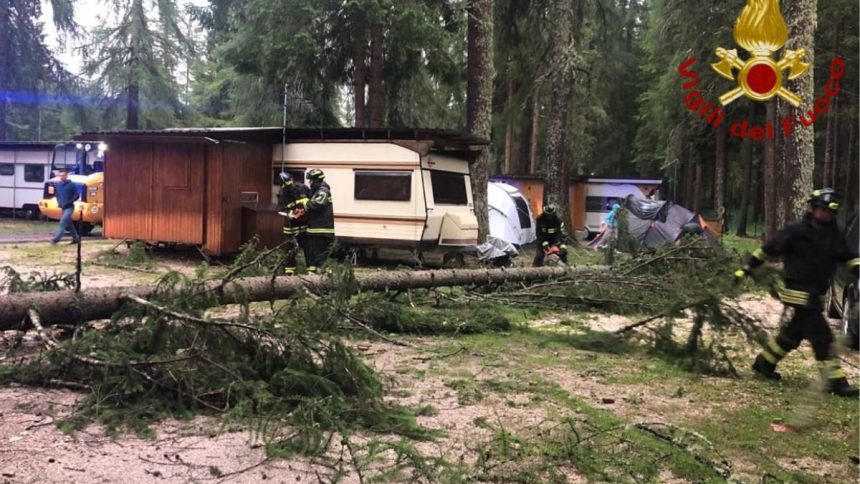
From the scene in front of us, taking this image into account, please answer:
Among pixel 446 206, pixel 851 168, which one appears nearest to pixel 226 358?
pixel 446 206

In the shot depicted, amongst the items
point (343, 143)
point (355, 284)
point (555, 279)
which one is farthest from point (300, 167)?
point (355, 284)

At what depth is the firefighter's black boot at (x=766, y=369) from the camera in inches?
232

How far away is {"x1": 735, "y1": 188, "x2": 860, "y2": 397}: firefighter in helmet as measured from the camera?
5.38m

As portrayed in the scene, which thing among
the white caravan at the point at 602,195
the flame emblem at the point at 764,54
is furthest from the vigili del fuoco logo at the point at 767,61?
the white caravan at the point at 602,195

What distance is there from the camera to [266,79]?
54.1 feet

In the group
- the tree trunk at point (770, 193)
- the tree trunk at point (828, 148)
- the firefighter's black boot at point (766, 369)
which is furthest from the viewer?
the tree trunk at point (828, 148)

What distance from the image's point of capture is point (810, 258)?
17.9 feet

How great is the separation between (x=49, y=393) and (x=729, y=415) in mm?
4696

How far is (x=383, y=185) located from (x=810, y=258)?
8426mm

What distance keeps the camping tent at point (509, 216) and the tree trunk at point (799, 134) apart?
613 centimetres

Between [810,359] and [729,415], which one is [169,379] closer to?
[729,415]

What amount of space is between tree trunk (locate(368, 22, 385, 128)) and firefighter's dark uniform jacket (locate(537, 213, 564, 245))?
19.0 feet

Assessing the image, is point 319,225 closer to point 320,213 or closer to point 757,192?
point 320,213

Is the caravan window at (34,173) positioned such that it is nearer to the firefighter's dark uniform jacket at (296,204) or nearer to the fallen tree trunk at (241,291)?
the firefighter's dark uniform jacket at (296,204)
